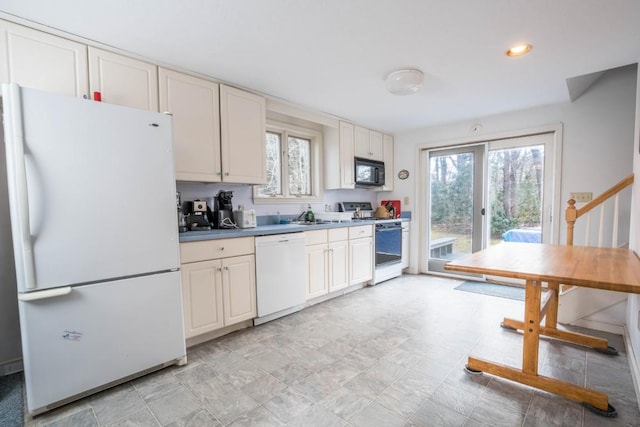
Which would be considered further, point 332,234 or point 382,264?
point 382,264

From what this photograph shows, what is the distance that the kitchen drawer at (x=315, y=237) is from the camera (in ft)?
9.94

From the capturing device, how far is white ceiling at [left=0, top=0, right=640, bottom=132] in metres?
1.61

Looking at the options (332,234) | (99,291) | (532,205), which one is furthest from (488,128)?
(99,291)

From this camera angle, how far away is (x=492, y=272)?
1598mm

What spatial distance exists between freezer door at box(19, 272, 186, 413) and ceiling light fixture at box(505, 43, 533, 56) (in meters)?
2.89

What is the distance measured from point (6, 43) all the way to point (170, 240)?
144cm

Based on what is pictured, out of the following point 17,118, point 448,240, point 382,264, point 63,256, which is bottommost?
point 382,264

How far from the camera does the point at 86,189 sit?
163 cm

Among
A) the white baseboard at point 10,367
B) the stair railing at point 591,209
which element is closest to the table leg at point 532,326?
the stair railing at point 591,209

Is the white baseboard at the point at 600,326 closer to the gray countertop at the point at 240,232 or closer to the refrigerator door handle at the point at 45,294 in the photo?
the gray countertop at the point at 240,232

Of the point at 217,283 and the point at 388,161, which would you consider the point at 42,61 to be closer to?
the point at 217,283

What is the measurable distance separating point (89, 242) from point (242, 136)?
151 centimetres

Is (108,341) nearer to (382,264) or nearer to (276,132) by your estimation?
(276,132)

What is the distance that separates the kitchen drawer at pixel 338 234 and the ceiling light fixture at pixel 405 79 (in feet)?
5.27
